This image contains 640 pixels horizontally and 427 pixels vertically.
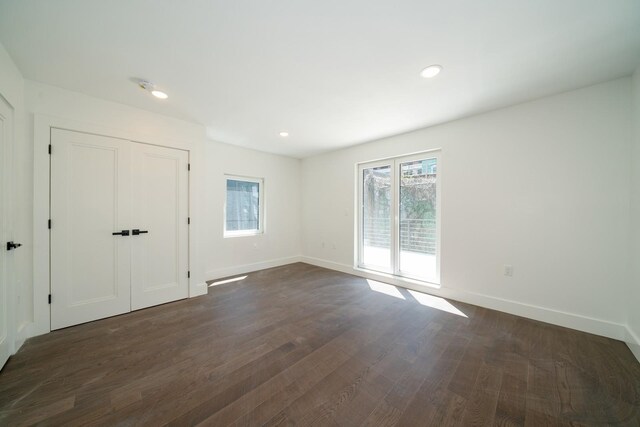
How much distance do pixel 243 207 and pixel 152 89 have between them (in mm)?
2697

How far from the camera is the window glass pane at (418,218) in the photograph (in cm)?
369

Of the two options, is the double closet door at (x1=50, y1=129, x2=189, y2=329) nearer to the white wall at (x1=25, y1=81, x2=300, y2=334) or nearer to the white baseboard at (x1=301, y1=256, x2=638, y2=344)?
the white wall at (x1=25, y1=81, x2=300, y2=334)

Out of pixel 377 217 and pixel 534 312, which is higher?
→ pixel 377 217

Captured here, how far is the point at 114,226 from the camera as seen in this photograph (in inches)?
110

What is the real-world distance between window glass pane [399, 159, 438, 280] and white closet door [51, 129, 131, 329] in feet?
13.4

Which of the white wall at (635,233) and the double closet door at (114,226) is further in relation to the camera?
the double closet door at (114,226)

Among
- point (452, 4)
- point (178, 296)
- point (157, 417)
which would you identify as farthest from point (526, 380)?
point (178, 296)

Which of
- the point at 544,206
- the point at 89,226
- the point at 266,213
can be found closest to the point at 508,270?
the point at 544,206

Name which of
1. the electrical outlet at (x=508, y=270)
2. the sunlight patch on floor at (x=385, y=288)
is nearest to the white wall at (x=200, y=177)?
the sunlight patch on floor at (x=385, y=288)

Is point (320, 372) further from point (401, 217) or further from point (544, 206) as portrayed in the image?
point (544, 206)

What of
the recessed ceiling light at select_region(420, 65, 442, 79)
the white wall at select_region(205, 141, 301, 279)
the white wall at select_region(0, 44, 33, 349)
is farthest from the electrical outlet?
the white wall at select_region(0, 44, 33, 349)

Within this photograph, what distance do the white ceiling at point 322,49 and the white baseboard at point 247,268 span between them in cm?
288

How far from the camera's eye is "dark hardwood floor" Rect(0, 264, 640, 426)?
147cm

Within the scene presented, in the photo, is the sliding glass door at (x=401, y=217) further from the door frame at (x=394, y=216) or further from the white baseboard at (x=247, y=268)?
the white baseboard at (x=247, y=268)
